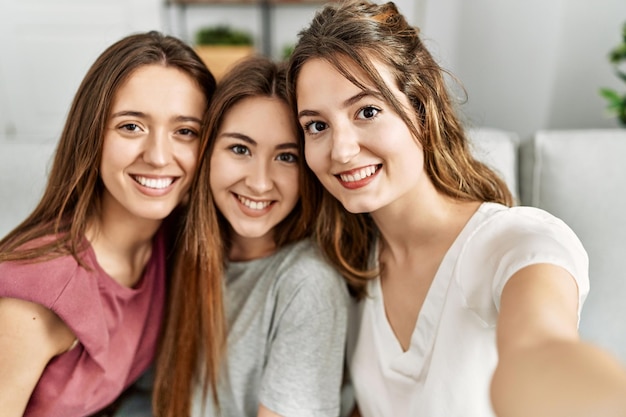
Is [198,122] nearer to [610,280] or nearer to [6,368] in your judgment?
[6,368]

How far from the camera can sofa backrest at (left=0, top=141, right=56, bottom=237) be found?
1.23 meters

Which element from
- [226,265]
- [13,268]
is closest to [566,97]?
[226,265]

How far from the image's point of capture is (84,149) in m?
0.94

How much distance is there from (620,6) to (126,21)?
108 inches

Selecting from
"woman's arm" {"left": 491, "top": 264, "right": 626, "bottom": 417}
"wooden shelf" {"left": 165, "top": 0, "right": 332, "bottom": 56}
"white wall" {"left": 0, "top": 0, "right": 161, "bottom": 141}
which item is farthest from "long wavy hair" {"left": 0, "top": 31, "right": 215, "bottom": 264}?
"wooden shelf" {"left": 165, "top": 0, "right": 332, "bottom": 56}

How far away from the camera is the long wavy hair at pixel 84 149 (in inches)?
36.4

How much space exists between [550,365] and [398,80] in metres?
0.52

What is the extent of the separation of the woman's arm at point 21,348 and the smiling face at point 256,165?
0.38m

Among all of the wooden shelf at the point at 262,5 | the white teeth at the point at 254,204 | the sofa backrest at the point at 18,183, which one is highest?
the wooden shelf at the point at 262,5

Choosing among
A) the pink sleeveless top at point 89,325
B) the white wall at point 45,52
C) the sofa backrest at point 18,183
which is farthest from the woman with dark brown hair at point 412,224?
the white wall at point 45,52

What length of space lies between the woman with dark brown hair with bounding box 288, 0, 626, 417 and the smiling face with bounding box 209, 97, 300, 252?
0.07 meters

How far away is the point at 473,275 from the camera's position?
2.55 feet

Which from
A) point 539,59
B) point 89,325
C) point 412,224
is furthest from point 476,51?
point 89,325

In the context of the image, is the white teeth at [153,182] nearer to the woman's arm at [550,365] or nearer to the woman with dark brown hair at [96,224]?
the woman with dark brown hair at [96,224]
